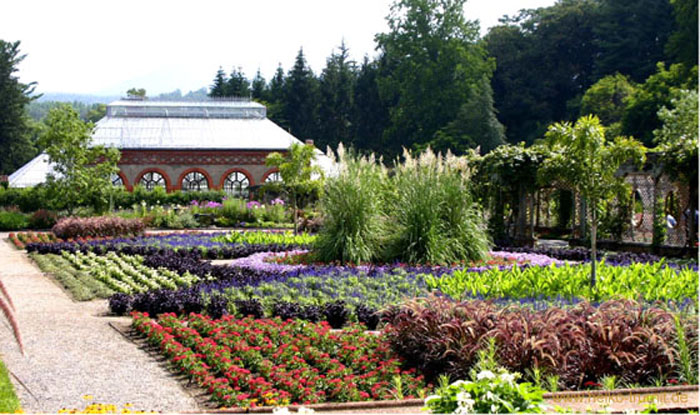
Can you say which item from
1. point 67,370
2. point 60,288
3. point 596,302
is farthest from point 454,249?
point 67,370

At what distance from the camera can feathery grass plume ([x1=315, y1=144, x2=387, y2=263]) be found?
12258mm

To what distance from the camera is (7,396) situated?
5.22 m

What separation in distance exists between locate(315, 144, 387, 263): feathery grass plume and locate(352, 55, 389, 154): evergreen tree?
4167 centimetres

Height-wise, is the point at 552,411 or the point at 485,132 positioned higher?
the point at 485,132

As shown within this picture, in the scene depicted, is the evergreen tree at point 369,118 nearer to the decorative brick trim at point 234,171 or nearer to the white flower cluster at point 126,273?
the decorative brick trim at point 234,171

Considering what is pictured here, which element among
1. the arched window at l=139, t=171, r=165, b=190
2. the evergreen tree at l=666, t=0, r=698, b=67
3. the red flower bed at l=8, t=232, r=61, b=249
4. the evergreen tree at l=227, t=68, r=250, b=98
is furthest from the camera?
the evergreen tree at l=227, t=68, r=250, b=98

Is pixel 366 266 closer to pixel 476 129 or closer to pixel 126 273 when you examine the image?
pixel 126 273

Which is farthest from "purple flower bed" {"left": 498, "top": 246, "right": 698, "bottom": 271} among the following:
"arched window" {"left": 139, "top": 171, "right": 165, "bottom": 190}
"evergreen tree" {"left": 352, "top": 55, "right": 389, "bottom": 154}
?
"evergreen tree" {"left": 352, "top": 55, "right": 389, "bottom": 154}

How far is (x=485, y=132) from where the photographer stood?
46031mm

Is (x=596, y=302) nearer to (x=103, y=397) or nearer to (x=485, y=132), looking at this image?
(x=103, y=397)

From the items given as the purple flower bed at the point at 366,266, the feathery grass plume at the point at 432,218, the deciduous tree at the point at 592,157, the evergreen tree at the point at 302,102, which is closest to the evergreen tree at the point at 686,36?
the evergreen tree at the point at 302,102

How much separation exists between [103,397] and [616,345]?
383 cm

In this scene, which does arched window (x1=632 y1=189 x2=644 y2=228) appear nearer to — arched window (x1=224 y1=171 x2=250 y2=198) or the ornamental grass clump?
the ornamental grass clump

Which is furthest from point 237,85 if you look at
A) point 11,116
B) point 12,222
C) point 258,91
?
point 12,222
